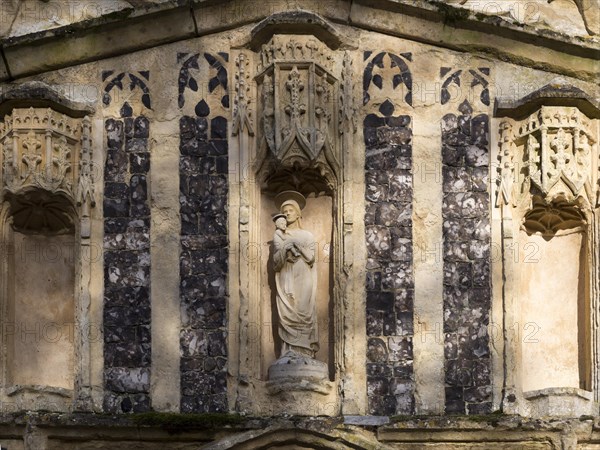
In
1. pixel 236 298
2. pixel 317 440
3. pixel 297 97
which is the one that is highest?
pixel 297 97

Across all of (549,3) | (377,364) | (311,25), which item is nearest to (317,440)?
(377,364)

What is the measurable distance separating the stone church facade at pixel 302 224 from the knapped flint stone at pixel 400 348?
26 millimetres

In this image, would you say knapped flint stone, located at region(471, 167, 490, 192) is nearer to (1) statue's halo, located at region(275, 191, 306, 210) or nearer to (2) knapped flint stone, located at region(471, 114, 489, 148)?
(2) knapped flint stone, located at region(471, 114, 489, 148)

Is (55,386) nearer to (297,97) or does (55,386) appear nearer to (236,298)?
(236,298)

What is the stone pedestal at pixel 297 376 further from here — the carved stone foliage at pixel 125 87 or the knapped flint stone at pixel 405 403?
the carved stone foliage at pixel 125 87

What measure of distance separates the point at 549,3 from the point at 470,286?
3.12 m

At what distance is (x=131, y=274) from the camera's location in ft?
64.2

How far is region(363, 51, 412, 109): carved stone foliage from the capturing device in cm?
1994

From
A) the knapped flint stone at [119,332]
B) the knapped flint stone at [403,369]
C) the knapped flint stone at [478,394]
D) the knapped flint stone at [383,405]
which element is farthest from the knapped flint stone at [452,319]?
the knapped flint stone at [119,332]

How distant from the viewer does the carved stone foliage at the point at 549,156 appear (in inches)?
766

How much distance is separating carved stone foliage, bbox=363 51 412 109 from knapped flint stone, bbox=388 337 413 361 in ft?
6.62

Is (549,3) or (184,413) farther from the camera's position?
(549,3)

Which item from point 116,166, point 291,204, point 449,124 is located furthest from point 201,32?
point 449,124

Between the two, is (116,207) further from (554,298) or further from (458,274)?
(554,298)
